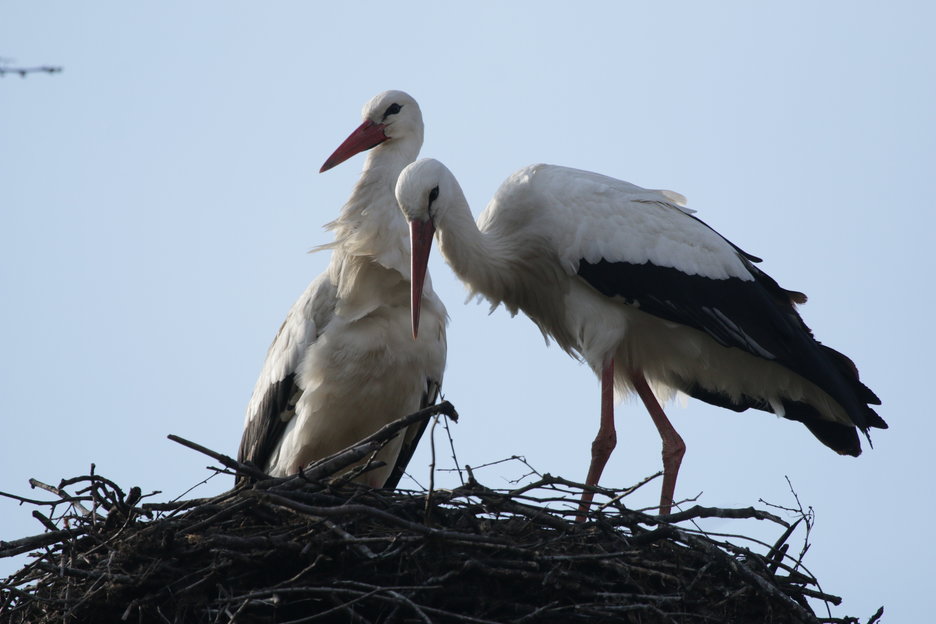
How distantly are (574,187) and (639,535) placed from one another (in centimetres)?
198

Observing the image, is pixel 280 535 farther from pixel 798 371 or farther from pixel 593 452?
pixel 798 371

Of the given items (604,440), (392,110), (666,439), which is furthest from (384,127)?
(666,439)

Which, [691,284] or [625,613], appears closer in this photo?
[625,613]

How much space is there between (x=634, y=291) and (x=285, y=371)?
5.47ft

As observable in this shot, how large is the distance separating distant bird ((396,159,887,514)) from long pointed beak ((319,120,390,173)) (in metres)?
0.70

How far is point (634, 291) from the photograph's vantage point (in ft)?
20.0

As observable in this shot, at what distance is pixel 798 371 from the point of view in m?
6.18

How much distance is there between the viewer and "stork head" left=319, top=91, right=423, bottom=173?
6754 millimetres

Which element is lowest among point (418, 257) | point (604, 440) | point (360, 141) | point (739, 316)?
point (604, 440)

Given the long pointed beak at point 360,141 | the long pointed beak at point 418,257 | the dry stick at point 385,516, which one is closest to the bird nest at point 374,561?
the dry stick at point 385,516

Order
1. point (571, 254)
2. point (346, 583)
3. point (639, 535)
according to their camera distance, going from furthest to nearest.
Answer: point (571, 254), point (639, 535), point (346, 583)

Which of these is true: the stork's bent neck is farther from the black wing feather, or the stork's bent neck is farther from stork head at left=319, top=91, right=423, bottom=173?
stork head at left=319, top=91, right=423, bottom=173

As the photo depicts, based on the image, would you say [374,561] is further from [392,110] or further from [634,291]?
[392,110]

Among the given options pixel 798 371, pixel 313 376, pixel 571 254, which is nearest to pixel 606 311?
pixel 571 254
